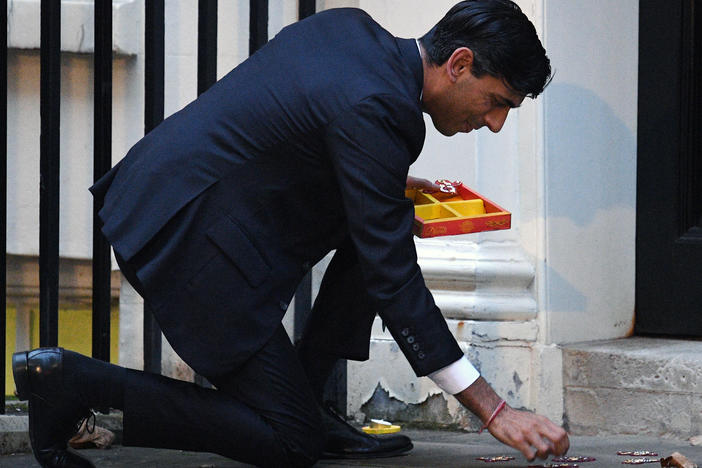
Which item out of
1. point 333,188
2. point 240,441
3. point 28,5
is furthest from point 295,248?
point 28,5

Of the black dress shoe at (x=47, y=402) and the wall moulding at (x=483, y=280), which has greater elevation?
the wall moulding at (x=483, y=280)

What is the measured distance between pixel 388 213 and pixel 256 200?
36 cm

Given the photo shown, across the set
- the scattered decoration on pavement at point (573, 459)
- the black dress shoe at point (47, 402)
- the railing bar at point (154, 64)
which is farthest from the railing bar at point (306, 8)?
the scattered decoration on pavement at point (573, 459)

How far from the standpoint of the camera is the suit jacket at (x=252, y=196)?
8.50ft

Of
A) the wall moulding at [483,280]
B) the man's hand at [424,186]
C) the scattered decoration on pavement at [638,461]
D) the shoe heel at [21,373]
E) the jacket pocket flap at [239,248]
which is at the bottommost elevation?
the scattered decoration on pavement at [638,461]

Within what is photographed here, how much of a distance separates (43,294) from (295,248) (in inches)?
32.9

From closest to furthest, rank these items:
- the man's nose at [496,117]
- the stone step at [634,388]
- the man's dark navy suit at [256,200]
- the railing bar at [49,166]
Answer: the man's dark navy suit at [256,200] < the man's nose at [496,117] < the railing bar at [49,166] < the stone step at [634,388]

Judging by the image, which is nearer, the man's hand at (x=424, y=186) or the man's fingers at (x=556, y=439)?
the man's fingers at (x=556, y=439)

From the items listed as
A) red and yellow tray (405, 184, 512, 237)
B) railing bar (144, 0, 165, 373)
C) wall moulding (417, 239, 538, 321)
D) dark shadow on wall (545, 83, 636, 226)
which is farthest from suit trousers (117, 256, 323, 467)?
dark shadow on wall (545, 83, 636, 226)

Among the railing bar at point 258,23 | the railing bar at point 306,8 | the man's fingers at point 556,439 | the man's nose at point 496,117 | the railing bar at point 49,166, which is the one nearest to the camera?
the man's fingers at point 556,439

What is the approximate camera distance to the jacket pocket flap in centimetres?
274

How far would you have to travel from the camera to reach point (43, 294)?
3.31m

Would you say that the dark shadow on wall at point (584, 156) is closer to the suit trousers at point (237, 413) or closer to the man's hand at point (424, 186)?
the man's hand at point (424, 186)

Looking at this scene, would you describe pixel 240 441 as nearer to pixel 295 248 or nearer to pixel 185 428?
pixel 185 428
